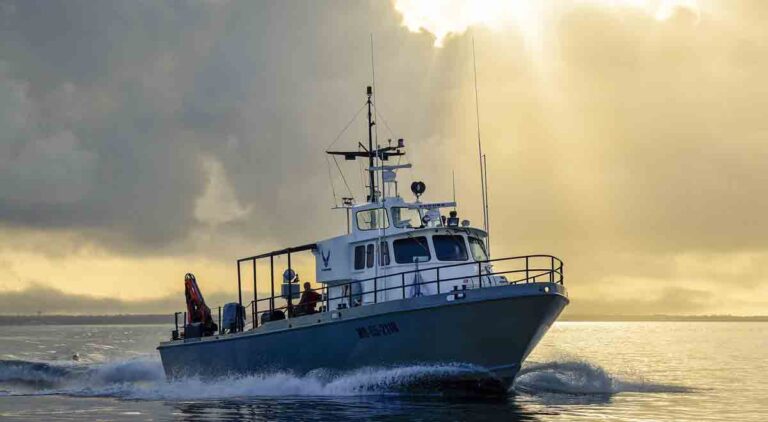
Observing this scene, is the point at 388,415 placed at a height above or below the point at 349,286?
below

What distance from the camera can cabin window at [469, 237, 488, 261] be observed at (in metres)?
29.1

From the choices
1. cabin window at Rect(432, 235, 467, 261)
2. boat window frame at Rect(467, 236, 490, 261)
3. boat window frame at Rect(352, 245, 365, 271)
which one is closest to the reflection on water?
cabin window at Rect(432, 235, 467, 261)

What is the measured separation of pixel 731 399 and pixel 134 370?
80.0 ft

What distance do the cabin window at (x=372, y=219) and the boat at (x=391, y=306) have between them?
0.04 m

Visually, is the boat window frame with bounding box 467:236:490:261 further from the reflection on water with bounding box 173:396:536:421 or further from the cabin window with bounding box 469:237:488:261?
the reflection on water with bounding box 173:396:536:421

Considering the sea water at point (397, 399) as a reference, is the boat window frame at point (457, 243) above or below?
above

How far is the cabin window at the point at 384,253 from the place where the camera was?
28688mm

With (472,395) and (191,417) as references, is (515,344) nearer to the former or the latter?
(472,395)

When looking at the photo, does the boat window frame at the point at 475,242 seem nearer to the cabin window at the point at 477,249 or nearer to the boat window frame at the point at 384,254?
the cabin window at the point at 477,249

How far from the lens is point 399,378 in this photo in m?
26.8

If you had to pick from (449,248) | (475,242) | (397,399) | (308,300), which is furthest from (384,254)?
(397,399)

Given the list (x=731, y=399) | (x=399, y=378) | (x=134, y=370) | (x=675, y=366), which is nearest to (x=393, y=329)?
(x=399, y=378)

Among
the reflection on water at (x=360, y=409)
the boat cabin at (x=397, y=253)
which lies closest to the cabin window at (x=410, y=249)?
the boat cabin at (x=397, y=253)

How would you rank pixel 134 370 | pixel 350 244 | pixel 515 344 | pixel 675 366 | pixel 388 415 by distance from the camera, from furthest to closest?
pixel 675 366, pixel 134 370, pixel 350 244, pixel 515 344, pixel 388 415
